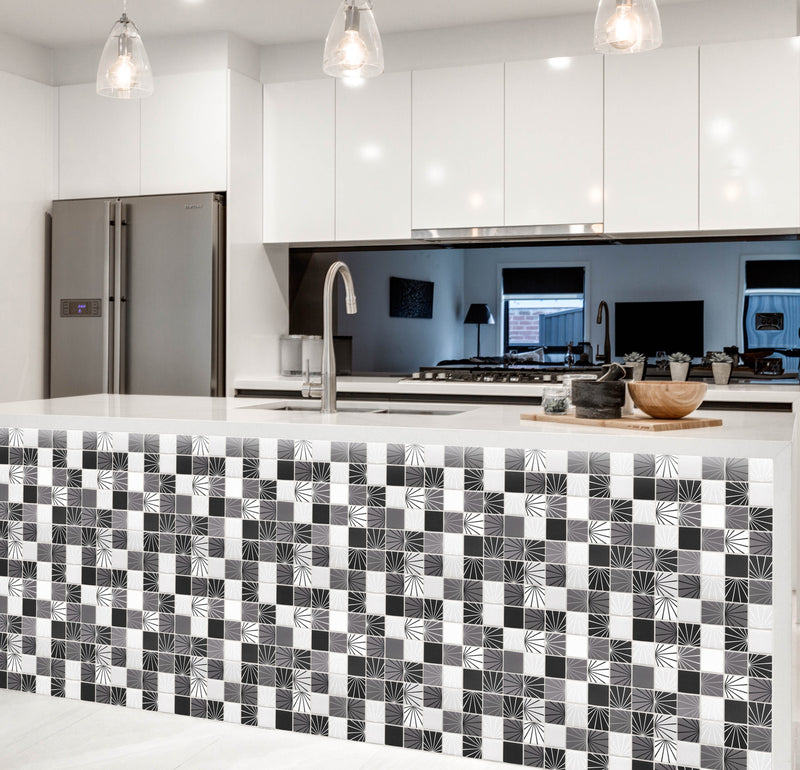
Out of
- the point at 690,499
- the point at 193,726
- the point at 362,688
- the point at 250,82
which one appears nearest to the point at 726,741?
the point at 690,499

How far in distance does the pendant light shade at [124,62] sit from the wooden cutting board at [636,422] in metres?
1.51

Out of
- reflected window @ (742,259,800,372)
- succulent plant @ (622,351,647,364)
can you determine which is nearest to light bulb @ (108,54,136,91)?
succulent plant @ (622,351,647,364)

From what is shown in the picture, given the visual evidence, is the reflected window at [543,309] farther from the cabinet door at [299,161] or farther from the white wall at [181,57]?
the white wall at [181,57]

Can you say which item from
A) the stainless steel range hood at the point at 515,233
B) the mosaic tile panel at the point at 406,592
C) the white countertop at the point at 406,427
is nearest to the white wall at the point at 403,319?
the stainless steel range hood at the point at 515,233

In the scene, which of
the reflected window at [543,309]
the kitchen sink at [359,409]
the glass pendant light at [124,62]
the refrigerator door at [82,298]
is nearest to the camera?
the glass pendant light at [124,62]

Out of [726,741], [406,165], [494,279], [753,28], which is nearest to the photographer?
[726,741]

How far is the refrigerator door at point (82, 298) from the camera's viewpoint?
4531 mm

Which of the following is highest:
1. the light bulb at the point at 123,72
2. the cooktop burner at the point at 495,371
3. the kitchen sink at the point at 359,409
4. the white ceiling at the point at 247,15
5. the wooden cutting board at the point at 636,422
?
the white ceiling at the point at 247,15

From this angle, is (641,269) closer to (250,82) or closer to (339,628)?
(250,82)

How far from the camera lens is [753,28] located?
398 cm

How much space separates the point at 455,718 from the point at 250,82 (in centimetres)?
343

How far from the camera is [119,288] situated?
14.8ft

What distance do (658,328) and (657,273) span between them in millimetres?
265

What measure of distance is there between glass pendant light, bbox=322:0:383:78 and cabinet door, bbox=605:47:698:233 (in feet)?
6.13
